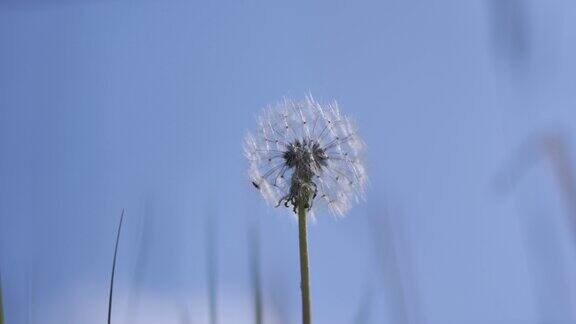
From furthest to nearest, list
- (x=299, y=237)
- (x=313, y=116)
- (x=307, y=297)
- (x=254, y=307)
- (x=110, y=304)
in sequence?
(x=313, y=116)
(x=299, y=237)
(x=307, y=297)
(x=254, y=307)
(x=110, y=304)

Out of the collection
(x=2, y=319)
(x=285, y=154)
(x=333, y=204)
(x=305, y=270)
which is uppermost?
(x=285, y=154)

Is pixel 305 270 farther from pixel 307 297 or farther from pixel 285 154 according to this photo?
pixel 285 154

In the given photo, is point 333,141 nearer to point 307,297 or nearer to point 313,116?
point 313,116

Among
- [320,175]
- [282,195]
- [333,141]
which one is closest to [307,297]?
[282,195]

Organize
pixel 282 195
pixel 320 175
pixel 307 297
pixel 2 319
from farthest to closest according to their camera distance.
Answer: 1. pixel 320 175
2. pixel 282 195
3. pixel 307 297
4. pixel 2 319

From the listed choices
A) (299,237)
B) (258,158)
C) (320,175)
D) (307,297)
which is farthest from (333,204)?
(307,297)

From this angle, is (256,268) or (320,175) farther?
(320,175)

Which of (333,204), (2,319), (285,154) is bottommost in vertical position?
(2,319)

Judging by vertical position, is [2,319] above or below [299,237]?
below

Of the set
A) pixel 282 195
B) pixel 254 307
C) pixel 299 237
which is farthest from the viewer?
pixel 282 195
